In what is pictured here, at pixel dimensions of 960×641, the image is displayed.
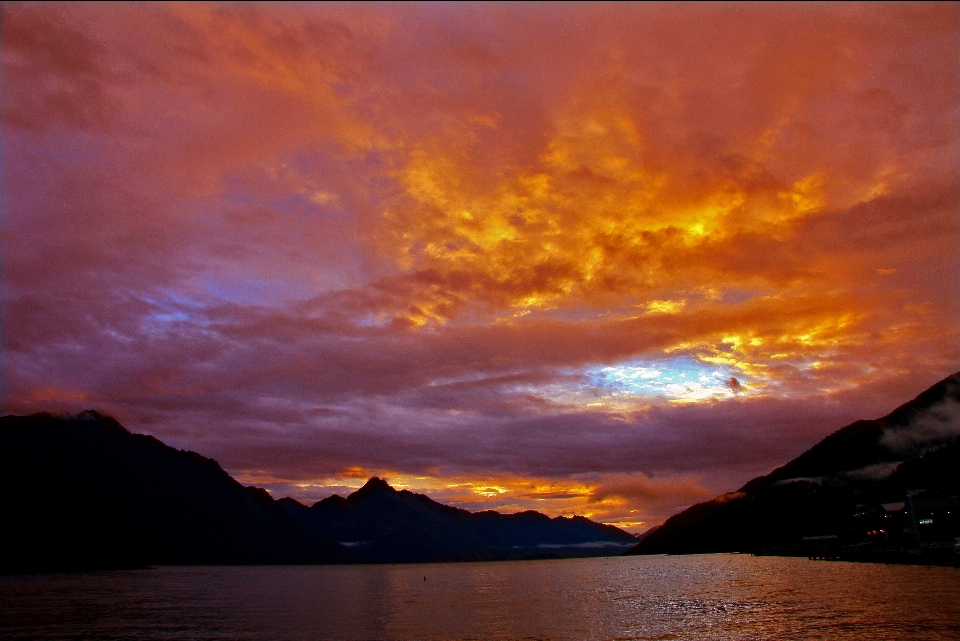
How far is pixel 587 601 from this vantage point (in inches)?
4646

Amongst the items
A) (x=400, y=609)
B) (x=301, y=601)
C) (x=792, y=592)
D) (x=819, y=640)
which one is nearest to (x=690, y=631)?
(x=819, y=640)

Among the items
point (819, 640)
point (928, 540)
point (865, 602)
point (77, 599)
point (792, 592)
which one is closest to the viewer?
point (819, 640)

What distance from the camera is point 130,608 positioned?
376 feet

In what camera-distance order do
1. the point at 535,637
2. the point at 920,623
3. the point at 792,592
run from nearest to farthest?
1. the point at 920,623
2. the point at 535,637
3. the point at 792,592

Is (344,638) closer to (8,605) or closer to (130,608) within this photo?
(130,608)

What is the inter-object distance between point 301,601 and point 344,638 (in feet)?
233

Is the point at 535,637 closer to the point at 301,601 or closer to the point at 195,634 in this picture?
the point at 195,634

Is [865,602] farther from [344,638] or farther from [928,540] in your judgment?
[928,540]

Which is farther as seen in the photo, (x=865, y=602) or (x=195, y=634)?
(x=865, y=602)

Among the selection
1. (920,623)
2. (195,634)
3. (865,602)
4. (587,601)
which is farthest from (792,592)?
(195,634)

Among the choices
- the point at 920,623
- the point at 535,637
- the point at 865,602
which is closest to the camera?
the point at 920,623

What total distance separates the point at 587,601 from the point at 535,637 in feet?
167

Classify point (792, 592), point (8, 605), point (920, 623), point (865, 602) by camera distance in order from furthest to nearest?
point (8, 605)
point (792, 592)
point (865, 602)
point (920, 623)

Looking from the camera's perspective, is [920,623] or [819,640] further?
[920,623]
